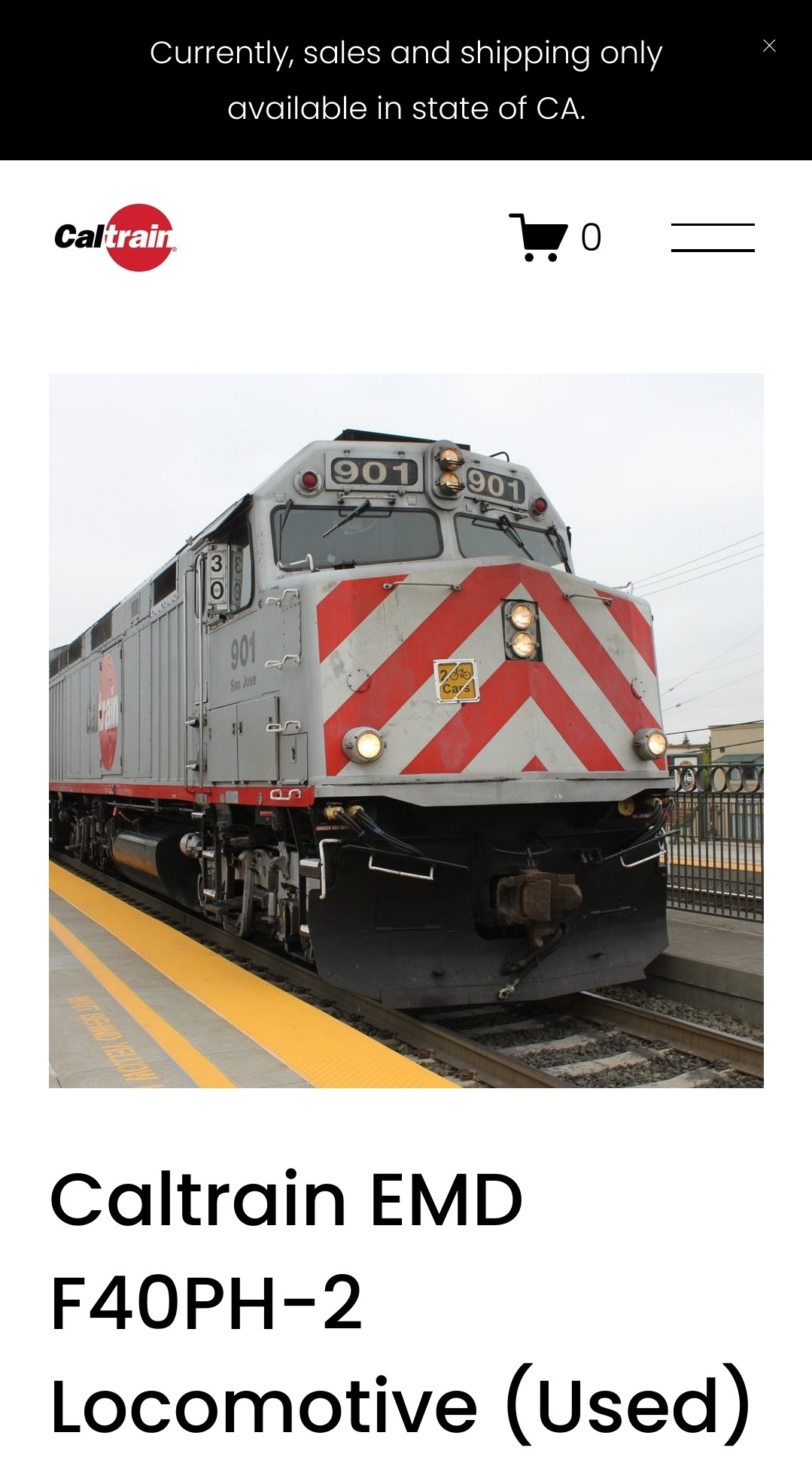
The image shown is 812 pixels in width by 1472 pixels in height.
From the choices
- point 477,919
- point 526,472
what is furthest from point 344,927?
point 526,472

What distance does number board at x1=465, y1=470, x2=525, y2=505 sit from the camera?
263 inches

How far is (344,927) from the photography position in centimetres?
562

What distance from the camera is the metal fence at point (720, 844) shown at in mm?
9023

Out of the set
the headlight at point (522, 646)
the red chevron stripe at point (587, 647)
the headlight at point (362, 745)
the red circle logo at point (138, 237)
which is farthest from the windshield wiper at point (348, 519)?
the red circle logo at point (138, 237)

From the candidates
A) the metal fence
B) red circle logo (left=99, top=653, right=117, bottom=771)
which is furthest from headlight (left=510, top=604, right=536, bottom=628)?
red circle logo (left=99, top=653, right=117, bottom=771)

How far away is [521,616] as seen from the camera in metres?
5.90

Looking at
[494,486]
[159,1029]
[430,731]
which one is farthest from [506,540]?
[159,1029]

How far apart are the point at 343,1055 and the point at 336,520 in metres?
3.34

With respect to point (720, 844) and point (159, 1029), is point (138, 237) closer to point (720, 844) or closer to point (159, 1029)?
point (159, 1029)

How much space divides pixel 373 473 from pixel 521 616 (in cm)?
141

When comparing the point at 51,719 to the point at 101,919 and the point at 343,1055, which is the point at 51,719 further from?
the point at 343,1055

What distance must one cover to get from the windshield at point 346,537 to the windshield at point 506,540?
0.26 meters
